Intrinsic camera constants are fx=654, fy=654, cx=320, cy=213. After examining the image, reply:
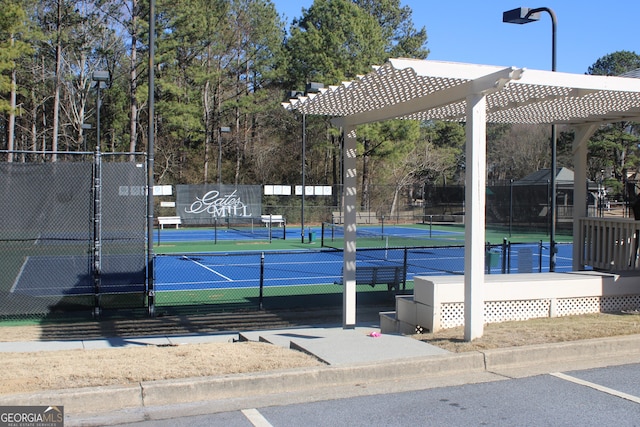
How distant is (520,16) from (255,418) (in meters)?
11.3

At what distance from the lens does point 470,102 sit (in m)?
8.03

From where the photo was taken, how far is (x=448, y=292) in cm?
905

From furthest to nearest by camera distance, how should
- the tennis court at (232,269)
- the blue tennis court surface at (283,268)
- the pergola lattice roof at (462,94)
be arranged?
the blue tennis court surface at (283,268) → the tennis court at (232,269) → the pergola lattice roof at (462,94)

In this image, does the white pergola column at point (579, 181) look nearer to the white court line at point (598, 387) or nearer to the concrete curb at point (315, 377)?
the concrete curb at point (315, 377)

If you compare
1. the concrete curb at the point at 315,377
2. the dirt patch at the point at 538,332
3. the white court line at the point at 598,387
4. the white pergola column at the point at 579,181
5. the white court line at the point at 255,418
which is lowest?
the white court line at the point at 255,418

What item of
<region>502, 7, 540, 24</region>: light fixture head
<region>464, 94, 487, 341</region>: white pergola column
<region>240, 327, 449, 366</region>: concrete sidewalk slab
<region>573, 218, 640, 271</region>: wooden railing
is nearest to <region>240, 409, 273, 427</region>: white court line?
<region>240, 327, 449, 366</region>: concrete sidewalk slab

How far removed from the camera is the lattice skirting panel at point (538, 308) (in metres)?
9.18

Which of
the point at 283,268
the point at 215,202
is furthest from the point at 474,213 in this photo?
the point at 215,202

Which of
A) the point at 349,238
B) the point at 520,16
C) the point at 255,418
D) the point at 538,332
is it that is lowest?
the point at 255,418

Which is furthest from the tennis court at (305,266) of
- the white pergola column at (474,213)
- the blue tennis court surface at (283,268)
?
the white pergola column at (474,213)

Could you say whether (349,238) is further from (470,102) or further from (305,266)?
(305,266)

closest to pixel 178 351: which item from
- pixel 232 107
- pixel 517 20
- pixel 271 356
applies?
pixel 271 356

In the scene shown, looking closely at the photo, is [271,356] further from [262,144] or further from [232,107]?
[262,144]

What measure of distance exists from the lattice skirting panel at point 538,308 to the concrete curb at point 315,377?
5.45ft
